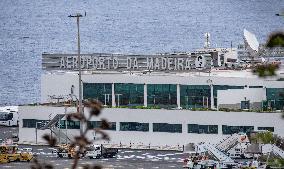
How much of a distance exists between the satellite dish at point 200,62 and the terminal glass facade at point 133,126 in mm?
7464

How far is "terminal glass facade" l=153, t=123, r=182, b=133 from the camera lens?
60.2 metres

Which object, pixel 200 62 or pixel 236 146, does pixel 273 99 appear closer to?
pixel 200 62

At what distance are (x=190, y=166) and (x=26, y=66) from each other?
113056 millimetres

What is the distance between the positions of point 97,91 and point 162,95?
4.41m

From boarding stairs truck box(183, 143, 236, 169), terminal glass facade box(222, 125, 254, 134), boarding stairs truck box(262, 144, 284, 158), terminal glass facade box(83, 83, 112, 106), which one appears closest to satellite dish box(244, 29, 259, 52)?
terminal glass facade box(83, 83, 112, 106)

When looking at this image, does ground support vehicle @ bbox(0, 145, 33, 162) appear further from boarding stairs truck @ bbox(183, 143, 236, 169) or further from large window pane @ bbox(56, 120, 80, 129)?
boarding stairs truck @ bbox(183, 143, 236, 169)

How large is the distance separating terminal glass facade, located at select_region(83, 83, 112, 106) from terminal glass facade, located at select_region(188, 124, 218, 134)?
794 centimetres

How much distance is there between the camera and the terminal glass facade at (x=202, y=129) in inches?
2345

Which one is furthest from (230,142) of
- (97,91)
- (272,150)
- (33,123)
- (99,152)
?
(33,123)

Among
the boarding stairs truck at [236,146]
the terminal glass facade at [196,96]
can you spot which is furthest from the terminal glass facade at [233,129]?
the terminal glass facade at [196,96]

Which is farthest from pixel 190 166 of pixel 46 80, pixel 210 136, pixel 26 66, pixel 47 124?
pixel 26 66

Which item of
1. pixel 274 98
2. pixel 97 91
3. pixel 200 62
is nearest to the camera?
pixel 274 98

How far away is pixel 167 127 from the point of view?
2386 inches

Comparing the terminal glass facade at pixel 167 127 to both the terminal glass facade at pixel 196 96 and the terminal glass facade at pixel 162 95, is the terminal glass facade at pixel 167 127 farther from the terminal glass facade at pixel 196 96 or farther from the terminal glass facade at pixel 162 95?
the terminal glass facade at pixel 162 95
